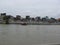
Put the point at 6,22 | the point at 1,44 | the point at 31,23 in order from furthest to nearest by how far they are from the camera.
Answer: the point at 31,23, the point at 6,22, the point at 1,44

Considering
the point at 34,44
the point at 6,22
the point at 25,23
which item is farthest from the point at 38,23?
the point at 34,44

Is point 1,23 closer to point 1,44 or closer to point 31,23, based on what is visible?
point 31,23

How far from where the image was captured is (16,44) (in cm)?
1333

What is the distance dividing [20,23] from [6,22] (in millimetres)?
7057

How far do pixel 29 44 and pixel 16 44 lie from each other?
1247 millimetres

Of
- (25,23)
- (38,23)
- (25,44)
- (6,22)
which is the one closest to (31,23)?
(38,23)

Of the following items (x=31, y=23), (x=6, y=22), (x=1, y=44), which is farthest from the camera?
(x=31, y=23)

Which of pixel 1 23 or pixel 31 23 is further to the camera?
pixel 31 23

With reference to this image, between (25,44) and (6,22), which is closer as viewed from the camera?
(25,44)

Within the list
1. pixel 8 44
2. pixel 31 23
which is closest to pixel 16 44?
pixel 8 44

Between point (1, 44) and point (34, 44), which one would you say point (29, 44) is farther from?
point (1, 44)

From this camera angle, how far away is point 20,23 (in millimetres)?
70688

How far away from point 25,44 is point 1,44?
90.3 inches

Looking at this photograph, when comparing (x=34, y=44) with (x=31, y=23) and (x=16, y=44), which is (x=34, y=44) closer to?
(x=16, y=44)
